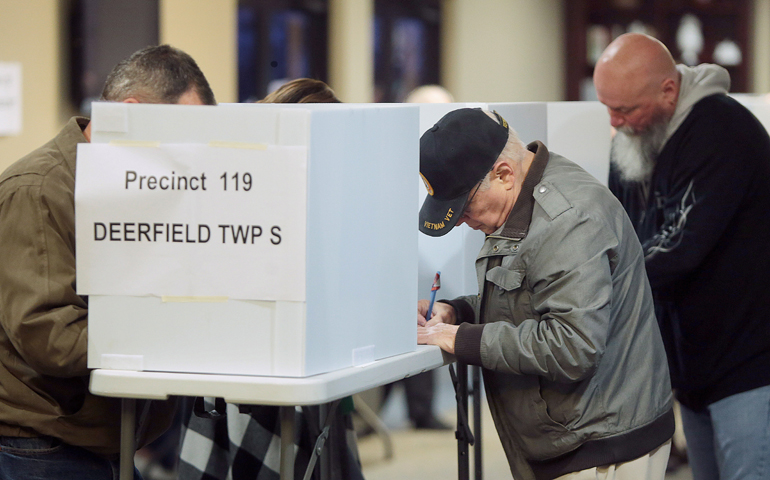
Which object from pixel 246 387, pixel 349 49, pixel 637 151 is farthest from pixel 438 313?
pixel 349 49

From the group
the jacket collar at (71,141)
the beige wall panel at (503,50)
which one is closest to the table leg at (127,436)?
the jacket collar at (71,141)

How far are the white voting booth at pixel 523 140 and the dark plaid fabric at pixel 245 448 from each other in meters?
0.46

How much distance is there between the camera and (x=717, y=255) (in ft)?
7.33

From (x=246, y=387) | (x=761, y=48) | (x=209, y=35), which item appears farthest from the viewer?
(x=761, y=48)

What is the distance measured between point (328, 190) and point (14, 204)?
0.62 metres

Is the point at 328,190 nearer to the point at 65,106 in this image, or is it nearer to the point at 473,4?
the point at 65,106

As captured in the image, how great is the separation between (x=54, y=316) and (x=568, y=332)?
93cm

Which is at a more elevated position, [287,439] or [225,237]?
[225,237]

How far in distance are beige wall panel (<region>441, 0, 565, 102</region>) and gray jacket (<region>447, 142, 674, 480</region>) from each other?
462cm

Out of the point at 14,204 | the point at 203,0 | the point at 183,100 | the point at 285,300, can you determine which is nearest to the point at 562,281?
the point at 285,300

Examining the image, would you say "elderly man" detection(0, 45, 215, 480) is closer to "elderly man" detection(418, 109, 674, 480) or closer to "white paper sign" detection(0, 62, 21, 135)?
"elderly man" detection(418, 109, 674, 480)

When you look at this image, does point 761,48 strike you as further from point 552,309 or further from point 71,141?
point 71,141

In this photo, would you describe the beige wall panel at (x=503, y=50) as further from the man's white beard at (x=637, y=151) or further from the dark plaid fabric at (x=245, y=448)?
the dark plaid fabric at (x=245, y=448)

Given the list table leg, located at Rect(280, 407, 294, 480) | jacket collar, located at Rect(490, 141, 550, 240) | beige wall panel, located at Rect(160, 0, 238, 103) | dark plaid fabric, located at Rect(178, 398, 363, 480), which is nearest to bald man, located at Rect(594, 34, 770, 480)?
jacket collar, located at Rect(490, 141, 550, 240)
